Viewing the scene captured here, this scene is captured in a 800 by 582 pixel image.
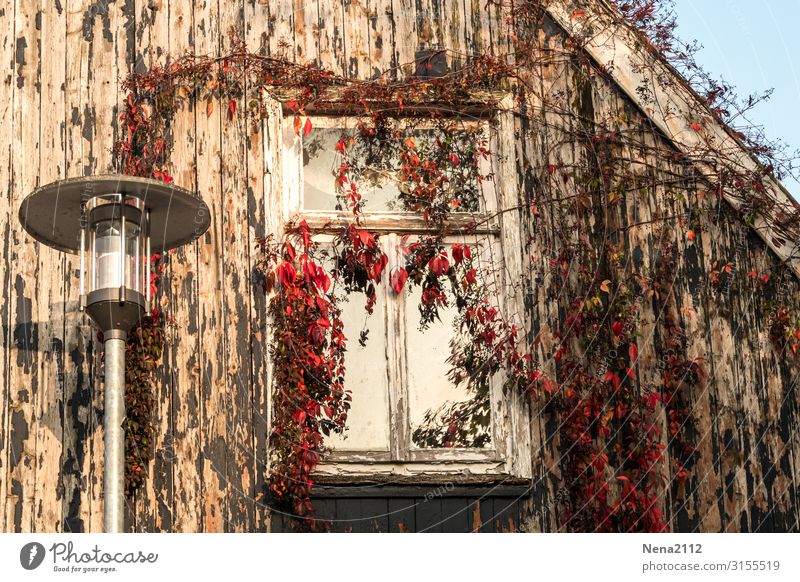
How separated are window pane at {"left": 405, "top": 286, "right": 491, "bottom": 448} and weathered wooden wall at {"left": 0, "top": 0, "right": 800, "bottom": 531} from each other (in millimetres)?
317

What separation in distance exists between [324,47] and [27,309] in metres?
2.03

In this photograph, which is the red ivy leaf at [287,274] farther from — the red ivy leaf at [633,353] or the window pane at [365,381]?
the red ivy leaf at [633,353]

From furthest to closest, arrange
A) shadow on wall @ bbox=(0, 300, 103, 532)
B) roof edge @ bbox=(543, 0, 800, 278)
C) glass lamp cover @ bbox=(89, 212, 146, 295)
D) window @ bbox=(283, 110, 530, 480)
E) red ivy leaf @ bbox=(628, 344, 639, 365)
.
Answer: roof edge @ bbox=(543, 0, 800, 278) → red ivy leaf @ bbox=(628, 344, 639, 365) → window @ bbox=(283, 110, 530, 480) → shadow on wall @ bbox=(0, 300, 103, 532) → glass lamp cover @ bbox=(89, 212, 146, 295)

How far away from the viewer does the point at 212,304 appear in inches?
268

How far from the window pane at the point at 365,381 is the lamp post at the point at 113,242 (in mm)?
1191

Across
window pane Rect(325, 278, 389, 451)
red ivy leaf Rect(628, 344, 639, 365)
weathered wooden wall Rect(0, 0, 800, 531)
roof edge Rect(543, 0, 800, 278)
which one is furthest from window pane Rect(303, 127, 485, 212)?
red ivy leaf Rect(628, 344, 639, 365)

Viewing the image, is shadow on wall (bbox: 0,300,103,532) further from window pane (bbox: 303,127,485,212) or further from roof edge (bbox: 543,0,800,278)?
roof edge (bbox: 543,0,800,278)

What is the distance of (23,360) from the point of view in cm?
664

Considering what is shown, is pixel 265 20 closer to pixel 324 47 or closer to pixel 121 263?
pixel 324 47

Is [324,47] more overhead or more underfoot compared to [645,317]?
more overhead

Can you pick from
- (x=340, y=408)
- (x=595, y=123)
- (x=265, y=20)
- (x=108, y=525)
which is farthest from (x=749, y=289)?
(x=108, y=525)

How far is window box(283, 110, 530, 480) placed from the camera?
6.71 metres

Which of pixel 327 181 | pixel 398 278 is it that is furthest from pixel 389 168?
pixel 398 278

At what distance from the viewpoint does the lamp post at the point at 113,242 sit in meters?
5.58
